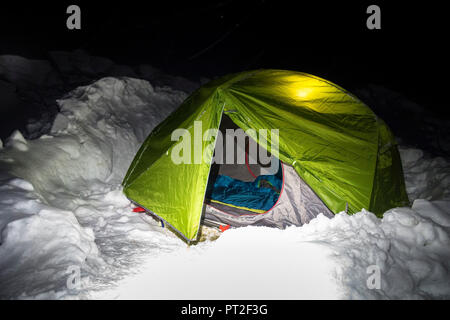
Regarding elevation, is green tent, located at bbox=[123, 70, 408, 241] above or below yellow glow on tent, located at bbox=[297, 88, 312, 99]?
below

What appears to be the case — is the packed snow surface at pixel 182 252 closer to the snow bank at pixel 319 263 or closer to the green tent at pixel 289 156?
the snow bank at pixel 319 263

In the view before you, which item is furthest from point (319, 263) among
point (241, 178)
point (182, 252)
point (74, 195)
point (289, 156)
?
point (74, 195)

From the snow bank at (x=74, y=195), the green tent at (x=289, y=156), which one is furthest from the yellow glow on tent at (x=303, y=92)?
the snow bank at (x=74, y=195)

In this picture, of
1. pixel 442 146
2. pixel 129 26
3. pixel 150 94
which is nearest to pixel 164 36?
pixel 129 26

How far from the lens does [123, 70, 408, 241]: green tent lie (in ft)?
10.1

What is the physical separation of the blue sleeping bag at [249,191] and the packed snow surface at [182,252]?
0.93 meters

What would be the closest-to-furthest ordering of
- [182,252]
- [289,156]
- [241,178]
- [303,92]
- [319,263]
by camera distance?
[319,263], [182,252], [289,156], [303,92], [241,178]

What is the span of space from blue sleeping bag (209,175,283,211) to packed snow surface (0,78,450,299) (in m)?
0.93

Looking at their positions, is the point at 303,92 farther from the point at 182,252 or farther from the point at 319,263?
the point at 182,252

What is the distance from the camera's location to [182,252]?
2832mm

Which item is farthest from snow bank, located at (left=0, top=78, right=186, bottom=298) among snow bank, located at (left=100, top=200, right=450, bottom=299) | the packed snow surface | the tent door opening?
the tent door opening

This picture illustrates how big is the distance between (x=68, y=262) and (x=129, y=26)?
40.9ft

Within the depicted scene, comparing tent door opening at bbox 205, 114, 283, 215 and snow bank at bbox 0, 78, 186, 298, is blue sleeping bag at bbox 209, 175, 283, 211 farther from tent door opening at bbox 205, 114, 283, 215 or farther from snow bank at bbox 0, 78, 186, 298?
snow bank at bbox 0, 78, 186, 298

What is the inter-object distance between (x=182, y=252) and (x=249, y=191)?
1.90 m
